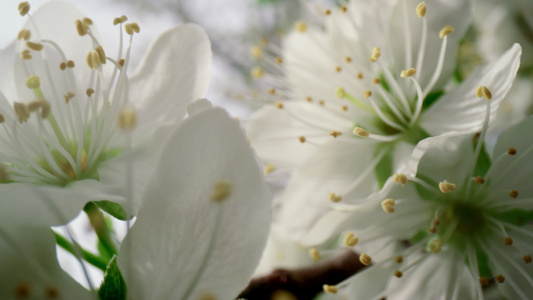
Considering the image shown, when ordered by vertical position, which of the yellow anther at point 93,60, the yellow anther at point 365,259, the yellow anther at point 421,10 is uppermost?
the yellow anther at point 421,10

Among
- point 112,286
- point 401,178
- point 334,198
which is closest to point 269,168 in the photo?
point 334,198

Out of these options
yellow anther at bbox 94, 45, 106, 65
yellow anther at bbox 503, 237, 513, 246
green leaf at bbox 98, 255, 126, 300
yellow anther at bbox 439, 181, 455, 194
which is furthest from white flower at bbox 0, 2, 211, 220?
yellow anther at bbox 503, 237, 513, 246

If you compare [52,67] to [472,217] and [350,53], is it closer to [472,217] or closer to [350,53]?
[350,53]

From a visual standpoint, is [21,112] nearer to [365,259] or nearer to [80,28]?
[80,28]

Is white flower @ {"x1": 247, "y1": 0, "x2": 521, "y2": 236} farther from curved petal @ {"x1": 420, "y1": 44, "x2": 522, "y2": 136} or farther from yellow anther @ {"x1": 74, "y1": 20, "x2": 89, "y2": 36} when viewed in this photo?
yellow anther @ {"x1": 74, "y1": 20, "x2": 89, "y2": 36}

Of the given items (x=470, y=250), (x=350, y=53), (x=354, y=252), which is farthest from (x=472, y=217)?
(x=350, y=53)

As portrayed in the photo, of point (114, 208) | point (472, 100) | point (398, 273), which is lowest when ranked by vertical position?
point (398, 273)

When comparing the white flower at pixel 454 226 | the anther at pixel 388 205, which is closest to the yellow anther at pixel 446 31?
the white flower at pixel 454 226

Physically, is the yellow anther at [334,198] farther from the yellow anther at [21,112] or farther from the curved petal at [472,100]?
the yellow anther at [21,112]
